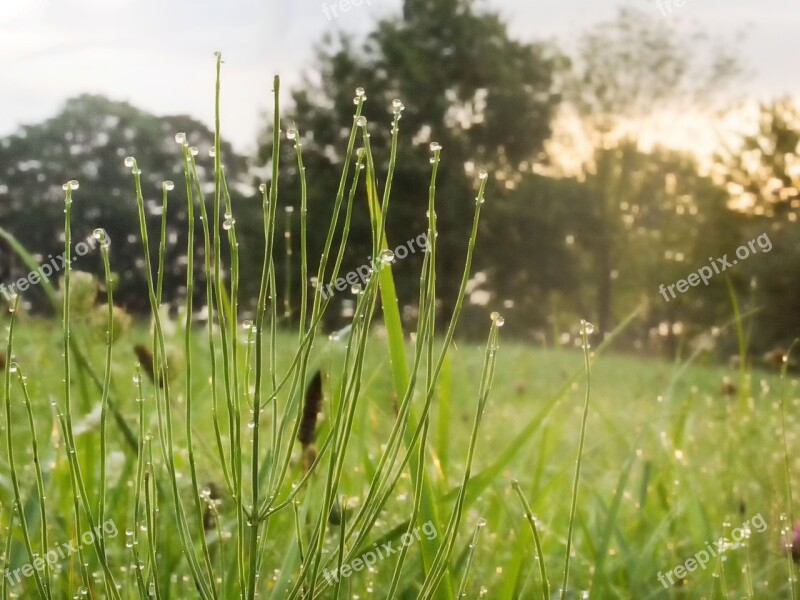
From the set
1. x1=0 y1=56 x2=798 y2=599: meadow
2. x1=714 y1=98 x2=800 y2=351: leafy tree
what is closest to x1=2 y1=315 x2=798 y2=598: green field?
x1=0 y1=56 x2=798 y2=599: meadow

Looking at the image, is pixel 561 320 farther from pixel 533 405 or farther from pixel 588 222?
pixel 533 405

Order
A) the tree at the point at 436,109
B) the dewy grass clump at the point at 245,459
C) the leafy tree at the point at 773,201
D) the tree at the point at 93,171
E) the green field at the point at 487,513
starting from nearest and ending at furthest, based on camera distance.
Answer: the dewy grass clump at the point at 245,459 < the green field at the point at 487,513 < the tree at the point at 93,171 < the leafy tree at the point at 773,201 < the tree at the point at 436,109

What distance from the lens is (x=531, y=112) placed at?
1588 centimetres

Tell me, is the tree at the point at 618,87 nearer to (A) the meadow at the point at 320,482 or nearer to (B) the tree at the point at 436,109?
(B) the tree at the point at 436,109

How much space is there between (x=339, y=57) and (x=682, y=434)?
13799 mm

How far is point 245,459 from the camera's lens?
147 cm

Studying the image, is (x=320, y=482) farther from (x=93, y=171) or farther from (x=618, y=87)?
(x=618, y=87)

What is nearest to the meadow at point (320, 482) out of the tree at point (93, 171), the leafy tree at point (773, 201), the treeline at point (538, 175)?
the tree at point (93, 171)

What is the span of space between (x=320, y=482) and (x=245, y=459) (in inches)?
13.6

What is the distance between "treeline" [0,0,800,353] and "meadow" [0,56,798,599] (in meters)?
7.59

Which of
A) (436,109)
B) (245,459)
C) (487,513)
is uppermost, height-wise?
(436,109)

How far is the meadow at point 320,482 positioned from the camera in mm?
583

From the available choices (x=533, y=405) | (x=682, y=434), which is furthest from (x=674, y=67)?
(x=682, y=434)

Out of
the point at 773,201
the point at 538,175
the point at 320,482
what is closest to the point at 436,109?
the point at 538,175
